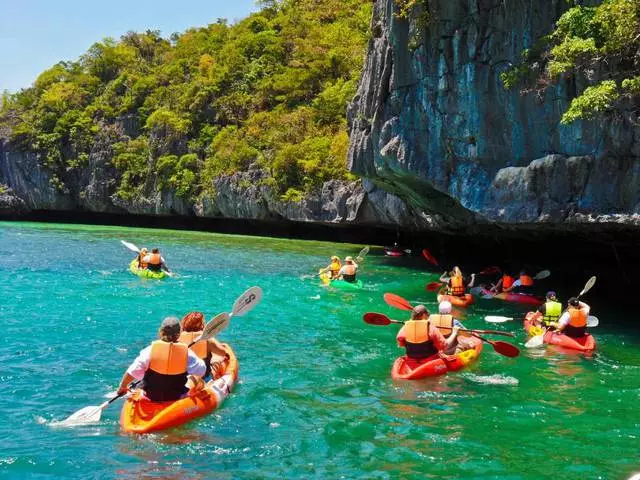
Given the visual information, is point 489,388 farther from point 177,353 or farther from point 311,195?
point 311,195

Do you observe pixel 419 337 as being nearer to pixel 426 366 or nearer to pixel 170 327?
pixel 426 366

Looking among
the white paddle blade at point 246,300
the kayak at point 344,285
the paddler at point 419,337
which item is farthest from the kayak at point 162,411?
the kayak at point 344,285

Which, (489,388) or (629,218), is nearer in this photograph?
(489,388)

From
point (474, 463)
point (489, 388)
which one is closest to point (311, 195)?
point (489, 388)

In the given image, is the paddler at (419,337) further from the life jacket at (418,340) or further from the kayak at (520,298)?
the kayak at (520,298)

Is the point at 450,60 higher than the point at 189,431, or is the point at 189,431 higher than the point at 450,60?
the point at 450,60

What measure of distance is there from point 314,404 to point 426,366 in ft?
6.49

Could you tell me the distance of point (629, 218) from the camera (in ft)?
40.0

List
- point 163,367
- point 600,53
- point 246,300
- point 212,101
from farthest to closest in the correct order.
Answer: point 212,101
point 600,53
point 246,300
point 163,367

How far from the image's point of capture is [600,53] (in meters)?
11.5

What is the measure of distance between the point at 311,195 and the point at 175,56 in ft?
94.2

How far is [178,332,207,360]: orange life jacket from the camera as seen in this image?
7.95 meters

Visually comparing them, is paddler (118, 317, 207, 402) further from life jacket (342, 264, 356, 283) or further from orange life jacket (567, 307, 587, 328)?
life jacket (342, 264, 356, 283)

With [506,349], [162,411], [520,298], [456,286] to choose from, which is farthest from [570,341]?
[162,411]
